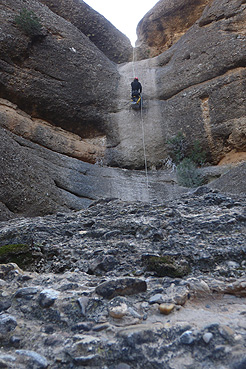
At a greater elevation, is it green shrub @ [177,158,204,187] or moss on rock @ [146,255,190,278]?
green shrub @ [177,158,204,187]

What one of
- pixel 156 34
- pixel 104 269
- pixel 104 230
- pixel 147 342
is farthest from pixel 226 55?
pixel 147 342

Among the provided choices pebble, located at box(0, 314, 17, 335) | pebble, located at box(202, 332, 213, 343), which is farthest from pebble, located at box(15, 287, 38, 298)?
pebble, located at box(202, 332, 213, 343)

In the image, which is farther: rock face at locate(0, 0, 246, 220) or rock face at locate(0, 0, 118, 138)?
rock face at locate(0, 0, 118, 138)

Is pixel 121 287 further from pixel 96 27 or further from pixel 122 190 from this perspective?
pixel 96 27

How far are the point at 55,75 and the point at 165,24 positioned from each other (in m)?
9.29

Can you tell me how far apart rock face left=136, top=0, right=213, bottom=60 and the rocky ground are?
17.6 m

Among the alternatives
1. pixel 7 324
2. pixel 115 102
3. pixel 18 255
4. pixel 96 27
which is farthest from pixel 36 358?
pixel 96 27

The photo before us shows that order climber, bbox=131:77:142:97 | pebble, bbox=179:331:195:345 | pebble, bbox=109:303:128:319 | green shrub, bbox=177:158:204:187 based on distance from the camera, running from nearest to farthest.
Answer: pebble, bbox=179:331:195:345
pebble, bbox=109:303:128:319
green shrub, bbox=177:158:204:187
climber, bbox=131:77:142:97

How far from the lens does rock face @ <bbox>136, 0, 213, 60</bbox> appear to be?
62.4ft

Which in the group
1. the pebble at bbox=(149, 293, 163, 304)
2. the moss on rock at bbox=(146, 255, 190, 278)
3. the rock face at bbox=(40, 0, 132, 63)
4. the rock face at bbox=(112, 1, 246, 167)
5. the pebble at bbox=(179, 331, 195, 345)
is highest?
the rock face at bbox=(40, 0, 132, 63)

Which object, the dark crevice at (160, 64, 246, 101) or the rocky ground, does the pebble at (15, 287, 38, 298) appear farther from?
the dark crevice at (160, 64, 246, 101)

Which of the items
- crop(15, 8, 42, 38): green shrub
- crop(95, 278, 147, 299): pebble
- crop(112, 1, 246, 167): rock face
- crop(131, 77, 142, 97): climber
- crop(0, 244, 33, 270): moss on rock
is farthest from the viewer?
crop(131, 77, 142, 97): climber

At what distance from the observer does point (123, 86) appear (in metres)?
16.4

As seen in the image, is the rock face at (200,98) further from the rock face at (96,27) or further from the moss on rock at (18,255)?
the moss on rock at (18,255)
